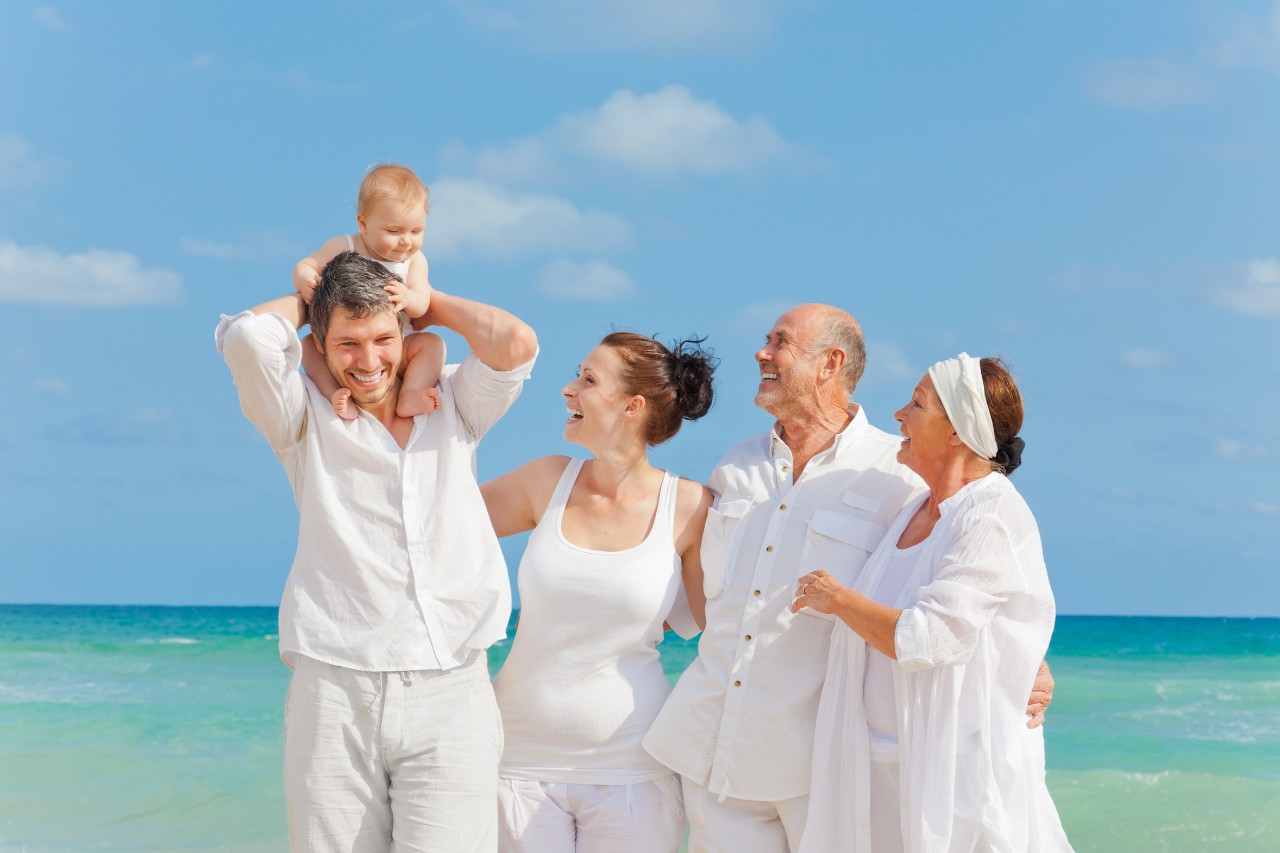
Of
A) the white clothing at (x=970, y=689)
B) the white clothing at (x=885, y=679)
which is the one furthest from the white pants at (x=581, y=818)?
the white clothing at (x=885, y=679)

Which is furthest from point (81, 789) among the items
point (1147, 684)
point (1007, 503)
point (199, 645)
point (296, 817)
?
point (1147, 684)

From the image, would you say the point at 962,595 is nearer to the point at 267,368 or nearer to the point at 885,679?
the point at 885,679

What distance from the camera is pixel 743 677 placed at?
12.8 ft

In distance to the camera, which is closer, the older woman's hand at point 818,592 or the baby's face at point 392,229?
the older woman's hand at point 818,592

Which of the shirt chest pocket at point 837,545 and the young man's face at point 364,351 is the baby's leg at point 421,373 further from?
the shirt chest pocket at point 837,545

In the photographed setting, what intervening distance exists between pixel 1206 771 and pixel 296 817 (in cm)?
1174

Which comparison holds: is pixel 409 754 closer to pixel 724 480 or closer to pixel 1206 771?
pixel 724 480

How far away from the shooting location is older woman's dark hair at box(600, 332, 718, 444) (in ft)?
13.6

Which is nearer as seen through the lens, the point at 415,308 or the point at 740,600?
the point at 415,308

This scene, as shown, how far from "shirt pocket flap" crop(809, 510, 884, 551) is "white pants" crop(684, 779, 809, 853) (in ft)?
2.55

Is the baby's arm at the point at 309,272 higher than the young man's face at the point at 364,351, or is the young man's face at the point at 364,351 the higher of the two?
the baby's arm at the point at 309,272

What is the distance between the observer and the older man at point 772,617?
387 cm

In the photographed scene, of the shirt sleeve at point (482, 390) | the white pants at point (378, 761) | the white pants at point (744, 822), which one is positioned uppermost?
the shirt sleeve at point (482, 390)

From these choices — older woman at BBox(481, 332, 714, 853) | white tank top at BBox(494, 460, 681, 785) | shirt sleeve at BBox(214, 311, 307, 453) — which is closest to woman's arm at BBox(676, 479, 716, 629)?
older woman at BBox(481, 332, 714, 853)
